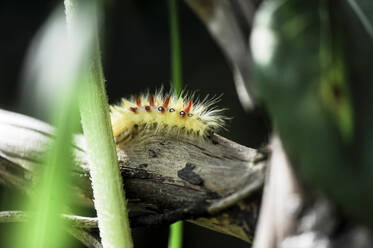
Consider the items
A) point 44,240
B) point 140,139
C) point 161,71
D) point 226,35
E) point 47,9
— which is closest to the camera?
point 44,240

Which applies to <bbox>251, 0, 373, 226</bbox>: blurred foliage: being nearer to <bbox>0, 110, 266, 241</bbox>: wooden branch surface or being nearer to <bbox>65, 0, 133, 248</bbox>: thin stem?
<bbox>0, 110, 266, 241</bbox>: wooden branch surface

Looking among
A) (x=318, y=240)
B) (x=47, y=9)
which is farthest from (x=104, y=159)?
(x=47, y=9)

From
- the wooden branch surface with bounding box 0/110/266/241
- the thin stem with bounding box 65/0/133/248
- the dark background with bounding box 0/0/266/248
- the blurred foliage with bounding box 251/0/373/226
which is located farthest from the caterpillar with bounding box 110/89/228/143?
the dark background with bounding box 0/0/266/248

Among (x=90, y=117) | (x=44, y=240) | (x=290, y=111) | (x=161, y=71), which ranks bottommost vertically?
(x=44, y=240)

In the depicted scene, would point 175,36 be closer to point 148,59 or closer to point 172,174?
point 172,174

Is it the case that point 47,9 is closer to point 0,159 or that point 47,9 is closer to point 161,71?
point 161,71

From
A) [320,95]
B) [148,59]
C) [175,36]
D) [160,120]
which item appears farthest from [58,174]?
[148,59]
